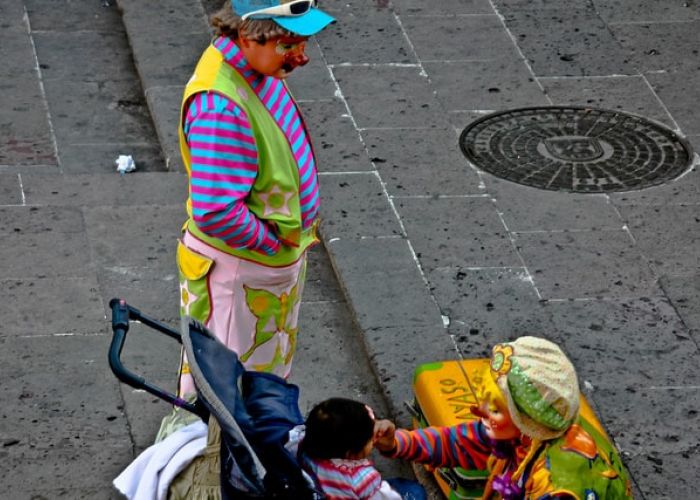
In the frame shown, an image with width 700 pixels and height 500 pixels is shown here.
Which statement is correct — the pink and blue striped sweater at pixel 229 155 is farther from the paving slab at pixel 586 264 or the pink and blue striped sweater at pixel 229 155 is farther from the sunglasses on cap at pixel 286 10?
the paving slab at pixel 586 264

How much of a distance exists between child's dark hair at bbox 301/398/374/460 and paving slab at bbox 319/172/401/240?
2.50 meters

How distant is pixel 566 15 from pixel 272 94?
16.0ft

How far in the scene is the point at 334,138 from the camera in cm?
748

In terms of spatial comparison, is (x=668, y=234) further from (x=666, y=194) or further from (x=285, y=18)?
(x=285, y=18)

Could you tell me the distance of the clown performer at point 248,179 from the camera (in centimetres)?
434

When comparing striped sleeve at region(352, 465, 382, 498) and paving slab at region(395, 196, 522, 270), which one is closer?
striped sleeve at region(352, 465, 382, 498)

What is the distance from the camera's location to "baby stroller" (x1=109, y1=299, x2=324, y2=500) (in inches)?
156

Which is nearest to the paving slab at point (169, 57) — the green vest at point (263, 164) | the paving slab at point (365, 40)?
the paving slab at point (365, 40)

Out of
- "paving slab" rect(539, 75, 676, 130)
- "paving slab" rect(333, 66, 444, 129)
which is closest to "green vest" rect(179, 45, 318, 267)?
"paving slab" rect(333, 66, 444, 129)

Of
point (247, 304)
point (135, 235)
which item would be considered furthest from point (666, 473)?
point (135, 235)

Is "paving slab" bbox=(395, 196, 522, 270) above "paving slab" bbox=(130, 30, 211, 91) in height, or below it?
above

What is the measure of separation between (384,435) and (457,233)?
7.41ft

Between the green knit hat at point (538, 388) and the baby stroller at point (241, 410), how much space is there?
661 millimetres

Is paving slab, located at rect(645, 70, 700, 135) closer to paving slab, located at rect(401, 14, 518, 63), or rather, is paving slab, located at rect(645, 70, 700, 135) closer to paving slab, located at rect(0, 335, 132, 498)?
paving slab, located at rect(401, 14, 518, 63)
